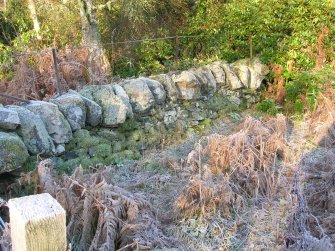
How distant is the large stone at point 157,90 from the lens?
593 cm

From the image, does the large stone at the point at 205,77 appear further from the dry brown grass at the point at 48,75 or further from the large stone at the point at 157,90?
the dry brown grass at the point at 48,75

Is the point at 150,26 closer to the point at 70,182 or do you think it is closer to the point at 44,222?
the point at 70,182

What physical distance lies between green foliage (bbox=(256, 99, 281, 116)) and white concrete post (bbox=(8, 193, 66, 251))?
6.07 m

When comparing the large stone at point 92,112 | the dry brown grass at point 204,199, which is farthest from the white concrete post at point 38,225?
the large stone at point 92,112

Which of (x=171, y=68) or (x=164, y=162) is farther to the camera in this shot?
(x=171, y=68)

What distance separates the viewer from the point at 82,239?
307 centimetres

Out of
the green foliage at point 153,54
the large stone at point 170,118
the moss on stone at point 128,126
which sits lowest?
the large stone at point 170,118

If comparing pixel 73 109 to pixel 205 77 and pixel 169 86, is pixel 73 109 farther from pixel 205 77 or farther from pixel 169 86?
pixel 205 77

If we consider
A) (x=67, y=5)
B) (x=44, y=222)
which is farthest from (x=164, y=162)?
(x=67, y=5)

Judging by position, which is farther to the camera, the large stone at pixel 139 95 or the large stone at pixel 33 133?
the large stone at pixel 139 95

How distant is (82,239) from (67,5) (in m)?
7.28

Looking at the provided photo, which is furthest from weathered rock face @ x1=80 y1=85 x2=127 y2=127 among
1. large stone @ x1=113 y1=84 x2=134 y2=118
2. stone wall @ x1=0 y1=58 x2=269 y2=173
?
large stone @ x1=113 y1=84 x2=134 y2=118

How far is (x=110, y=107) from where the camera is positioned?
5180 millimetres

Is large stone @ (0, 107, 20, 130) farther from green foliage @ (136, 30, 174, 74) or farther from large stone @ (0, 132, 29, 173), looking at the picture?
green foliage @ (136, 30, 174, 74)
